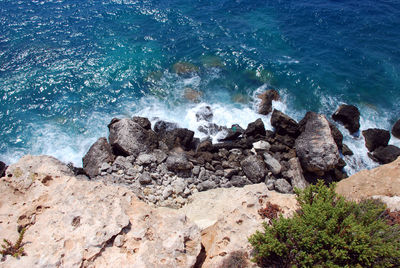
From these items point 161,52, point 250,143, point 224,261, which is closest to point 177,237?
point 224,261

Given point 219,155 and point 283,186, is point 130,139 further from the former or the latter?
point 283,186

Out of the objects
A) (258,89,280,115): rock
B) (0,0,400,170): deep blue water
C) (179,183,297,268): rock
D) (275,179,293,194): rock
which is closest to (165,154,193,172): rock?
(179,183,297,268): rock

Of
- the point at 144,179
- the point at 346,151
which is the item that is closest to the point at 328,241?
the point at 144,179

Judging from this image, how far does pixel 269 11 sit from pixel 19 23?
28.4m

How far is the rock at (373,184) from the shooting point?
12.8 m

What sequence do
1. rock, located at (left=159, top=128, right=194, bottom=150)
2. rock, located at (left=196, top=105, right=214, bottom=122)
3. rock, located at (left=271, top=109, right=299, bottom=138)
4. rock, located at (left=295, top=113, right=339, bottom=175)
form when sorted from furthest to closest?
rock, located at (left=196, top=105, right=214, bottom=122) < rock, located at (left=271, top=109, right=299, bottom=138) < rock, located at (left=159, top=128, right=194, bottom=150) < rock, located at (left=295, top=113, right=339, bottom=175)

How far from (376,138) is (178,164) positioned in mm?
15340

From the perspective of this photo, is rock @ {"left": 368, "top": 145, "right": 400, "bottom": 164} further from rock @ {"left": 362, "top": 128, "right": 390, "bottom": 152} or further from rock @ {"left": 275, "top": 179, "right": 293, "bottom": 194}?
rock @ {"left": 275, "top": 179, "right": 293, "bottom": 194}

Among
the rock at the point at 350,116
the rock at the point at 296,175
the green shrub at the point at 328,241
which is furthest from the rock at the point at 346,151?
the green shrub at the point at 328,241

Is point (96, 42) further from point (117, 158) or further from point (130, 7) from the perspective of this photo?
point (117, 158)

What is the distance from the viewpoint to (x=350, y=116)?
69.2 ft

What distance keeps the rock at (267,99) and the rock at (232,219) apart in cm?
1182

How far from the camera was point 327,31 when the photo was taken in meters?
29.3

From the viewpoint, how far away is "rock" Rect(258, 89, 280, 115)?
72.2 feet
